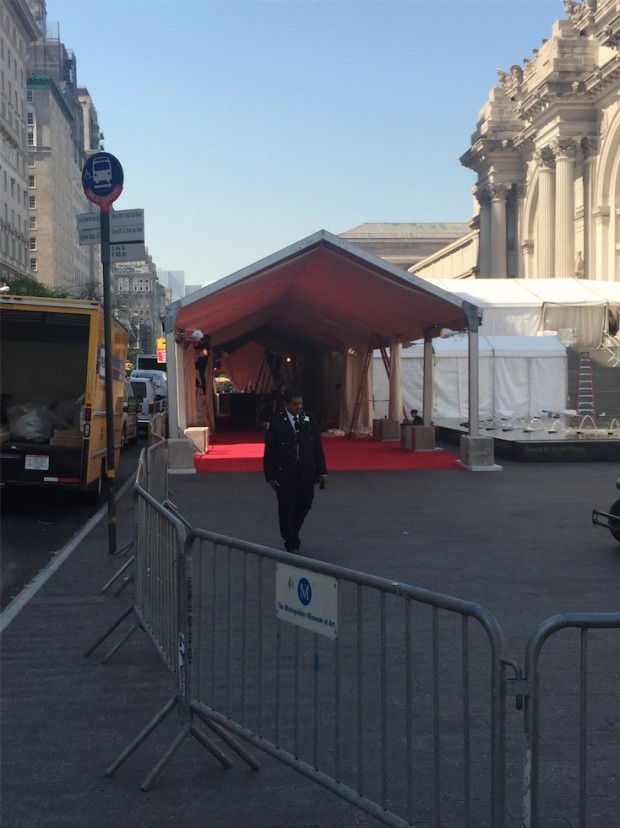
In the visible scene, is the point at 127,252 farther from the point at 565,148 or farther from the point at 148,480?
the point at 565,148

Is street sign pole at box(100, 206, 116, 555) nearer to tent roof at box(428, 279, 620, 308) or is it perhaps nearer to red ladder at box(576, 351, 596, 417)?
tent roof at box(428, 279, 620, 308)

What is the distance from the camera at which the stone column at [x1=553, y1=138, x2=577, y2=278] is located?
A: 5984 cm

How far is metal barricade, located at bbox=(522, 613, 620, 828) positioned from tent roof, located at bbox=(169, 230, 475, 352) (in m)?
13.5

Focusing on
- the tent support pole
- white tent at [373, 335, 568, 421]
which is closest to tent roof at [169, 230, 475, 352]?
the tent support pole

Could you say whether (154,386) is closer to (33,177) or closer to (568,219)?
(568,219)

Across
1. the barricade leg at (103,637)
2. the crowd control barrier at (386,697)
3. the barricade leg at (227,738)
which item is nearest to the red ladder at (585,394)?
the crowd control barrier at (386,697)

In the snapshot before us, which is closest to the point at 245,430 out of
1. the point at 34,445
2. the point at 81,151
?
the point at 34,445

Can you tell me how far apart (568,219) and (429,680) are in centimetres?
5757

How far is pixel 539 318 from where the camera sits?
30906 millimetres

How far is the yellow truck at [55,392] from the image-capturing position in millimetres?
13875

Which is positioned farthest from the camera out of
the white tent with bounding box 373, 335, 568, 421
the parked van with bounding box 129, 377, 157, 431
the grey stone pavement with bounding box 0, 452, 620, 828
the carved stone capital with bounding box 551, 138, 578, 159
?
the carved stone capital with bounding box 551, 138, 578, 159

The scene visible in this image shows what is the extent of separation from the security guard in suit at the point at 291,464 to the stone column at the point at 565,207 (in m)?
52.1

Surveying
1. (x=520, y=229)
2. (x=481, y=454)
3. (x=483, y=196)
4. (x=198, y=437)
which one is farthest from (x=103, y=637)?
(x=483, y=196)

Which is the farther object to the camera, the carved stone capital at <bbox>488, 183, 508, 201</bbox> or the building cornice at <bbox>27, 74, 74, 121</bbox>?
the building cornice at <bbox>27, 74, 74, 121</bbox>
